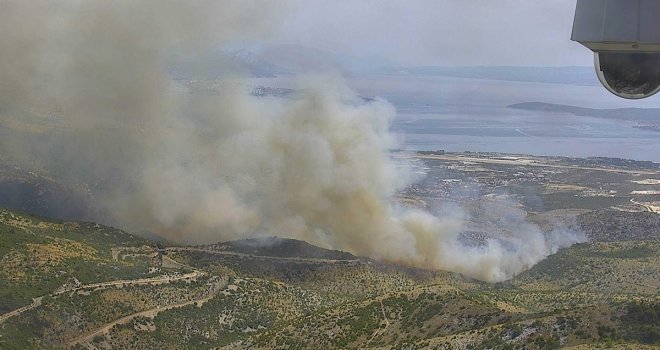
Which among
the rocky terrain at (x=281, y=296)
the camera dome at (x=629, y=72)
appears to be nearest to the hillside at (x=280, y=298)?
the rocky terrain at (x=281, y=296)

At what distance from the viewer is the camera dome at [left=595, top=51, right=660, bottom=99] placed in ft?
23.4

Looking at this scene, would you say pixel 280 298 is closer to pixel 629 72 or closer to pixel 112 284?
pixel 112 284

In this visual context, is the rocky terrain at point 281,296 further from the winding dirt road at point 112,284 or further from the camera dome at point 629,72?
the camera dome at point 629,72

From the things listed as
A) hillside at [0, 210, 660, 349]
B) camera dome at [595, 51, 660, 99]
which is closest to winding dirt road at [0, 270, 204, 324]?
hillside at [0, 210, 660, 349]

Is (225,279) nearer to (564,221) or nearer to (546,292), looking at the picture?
(546,292)

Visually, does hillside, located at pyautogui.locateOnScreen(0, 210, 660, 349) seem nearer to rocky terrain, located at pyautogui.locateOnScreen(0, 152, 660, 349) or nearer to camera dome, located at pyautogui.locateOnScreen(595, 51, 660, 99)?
rocky terrain, located at pyautogui.locateOnScreen(0, 152, 660, 349)

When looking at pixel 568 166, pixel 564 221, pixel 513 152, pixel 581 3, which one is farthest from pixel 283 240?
pixel 513 152

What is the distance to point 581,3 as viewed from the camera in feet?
22.9

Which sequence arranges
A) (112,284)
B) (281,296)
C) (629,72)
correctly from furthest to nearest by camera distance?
(281,296) → (112,284) → (629,72)

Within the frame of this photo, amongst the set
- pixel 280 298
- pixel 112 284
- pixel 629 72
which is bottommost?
pixel 280 298

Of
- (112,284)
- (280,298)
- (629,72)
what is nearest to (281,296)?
(280,298)

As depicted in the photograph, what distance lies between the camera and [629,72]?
7.18 m

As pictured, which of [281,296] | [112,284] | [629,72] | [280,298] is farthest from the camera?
[281,296]

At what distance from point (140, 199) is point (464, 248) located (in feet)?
120
